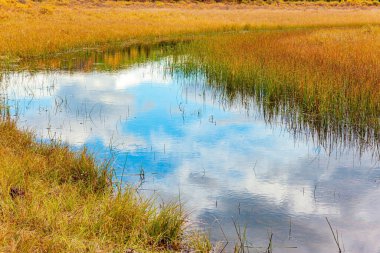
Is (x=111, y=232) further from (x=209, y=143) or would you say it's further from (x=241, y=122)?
(x=241, y=122)

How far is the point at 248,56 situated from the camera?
15898 millimetres

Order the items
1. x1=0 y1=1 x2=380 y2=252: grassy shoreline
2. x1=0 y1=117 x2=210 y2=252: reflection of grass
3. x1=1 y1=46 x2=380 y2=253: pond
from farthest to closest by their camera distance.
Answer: x1=1 y1=46 x2=380 y2=253: pond < x1=0 y1=1 x2=380 y2=252: grassy shoreline < x1=0 y1=117 x2=210 y2=252: reflection of grass

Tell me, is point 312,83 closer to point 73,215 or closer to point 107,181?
point 107,181

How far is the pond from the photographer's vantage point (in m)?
5.62

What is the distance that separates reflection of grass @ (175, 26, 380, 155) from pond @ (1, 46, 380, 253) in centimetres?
50

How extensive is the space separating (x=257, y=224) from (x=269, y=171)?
6.39ft

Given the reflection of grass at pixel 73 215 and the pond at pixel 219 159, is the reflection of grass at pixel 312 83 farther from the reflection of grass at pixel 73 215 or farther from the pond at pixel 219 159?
the reflection of grass at pixel 73 215

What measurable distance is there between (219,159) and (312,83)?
14.2ft

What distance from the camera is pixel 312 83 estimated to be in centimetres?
1134

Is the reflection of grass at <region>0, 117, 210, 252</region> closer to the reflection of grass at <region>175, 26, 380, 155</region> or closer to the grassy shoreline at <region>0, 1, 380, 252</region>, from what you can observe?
the grassy shoreline at <region>0, 1, 380, 252</region>

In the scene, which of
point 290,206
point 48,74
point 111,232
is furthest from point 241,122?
point 48,74

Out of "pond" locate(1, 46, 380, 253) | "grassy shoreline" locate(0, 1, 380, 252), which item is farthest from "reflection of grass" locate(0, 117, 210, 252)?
"pond" locate(1, 46, 380, 253)

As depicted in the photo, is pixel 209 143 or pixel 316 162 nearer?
pixel 316 162

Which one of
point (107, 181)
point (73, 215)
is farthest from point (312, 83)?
point (73, 215)
